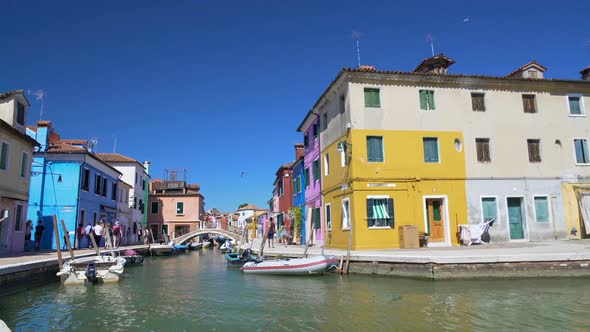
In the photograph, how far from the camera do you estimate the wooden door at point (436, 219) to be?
59.7 ft

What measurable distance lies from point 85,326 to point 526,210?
1818cm

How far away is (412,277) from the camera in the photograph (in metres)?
12.8

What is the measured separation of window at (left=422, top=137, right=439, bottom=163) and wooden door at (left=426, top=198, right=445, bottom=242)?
179 cm

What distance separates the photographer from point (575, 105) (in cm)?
2094

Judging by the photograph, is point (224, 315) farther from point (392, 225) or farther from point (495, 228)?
point (495, 228)

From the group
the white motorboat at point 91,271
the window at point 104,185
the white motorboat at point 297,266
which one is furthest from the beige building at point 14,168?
the white motorboat at point 297,266

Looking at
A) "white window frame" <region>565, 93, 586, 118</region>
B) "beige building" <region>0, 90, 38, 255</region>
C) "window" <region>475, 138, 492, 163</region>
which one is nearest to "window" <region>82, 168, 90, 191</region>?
"beige building" <region>0, 90, 38, 255</region>

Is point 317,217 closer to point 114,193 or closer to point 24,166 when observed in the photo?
point 24,166

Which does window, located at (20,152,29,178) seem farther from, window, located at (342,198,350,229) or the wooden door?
the wooden door

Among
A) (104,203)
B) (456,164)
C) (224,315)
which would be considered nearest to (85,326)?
(224,315)

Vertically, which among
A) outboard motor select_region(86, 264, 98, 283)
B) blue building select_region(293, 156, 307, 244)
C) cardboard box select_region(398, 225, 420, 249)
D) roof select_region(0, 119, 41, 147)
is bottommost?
outboard motor select_region(86, 264, 98, 283)

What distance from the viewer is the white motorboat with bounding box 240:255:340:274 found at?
48.7 feet

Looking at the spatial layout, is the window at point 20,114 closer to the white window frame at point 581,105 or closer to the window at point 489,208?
the window at point 489,208

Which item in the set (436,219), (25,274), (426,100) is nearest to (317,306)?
(25,274)
